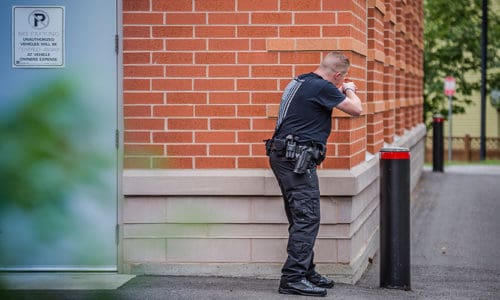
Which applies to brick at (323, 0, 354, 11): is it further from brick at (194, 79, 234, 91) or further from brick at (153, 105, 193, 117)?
brick at (153, 105, 193, 117)

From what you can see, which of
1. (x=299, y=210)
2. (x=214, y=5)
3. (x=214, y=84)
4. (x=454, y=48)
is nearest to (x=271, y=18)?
(x=214, y=5)

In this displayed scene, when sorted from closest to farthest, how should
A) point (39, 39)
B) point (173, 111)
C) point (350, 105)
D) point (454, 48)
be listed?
point (350, 105) < point (39, 39) < point (173, 111) < point (454, 48)

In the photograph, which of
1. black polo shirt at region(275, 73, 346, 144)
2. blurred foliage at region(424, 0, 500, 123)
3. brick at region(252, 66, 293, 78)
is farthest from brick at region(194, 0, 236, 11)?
blurred foliage at region(424, 0, 500, 123)

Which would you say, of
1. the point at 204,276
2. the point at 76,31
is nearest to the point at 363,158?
the point at 204,276

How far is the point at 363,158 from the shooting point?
807cm

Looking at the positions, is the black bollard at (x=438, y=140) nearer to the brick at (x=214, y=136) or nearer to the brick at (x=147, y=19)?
the brick at (x=214, y=136)

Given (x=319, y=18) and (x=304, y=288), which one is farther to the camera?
(x=319, y=18)

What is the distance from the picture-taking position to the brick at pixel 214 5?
6.51m

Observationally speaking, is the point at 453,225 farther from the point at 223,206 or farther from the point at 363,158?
the point at 223,206

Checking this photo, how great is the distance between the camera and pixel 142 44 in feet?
21.5

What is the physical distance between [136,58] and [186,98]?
451mm

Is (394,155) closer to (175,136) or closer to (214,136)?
(214,136)

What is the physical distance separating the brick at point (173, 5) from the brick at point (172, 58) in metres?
0.31

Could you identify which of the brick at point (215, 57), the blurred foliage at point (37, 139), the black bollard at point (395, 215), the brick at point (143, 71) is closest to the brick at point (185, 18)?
the brick at point (215, 57)
